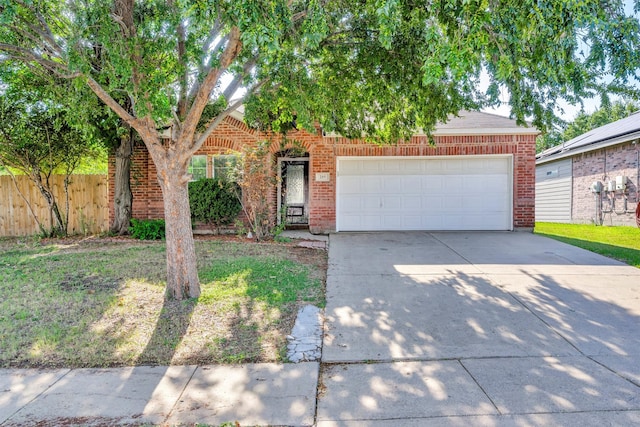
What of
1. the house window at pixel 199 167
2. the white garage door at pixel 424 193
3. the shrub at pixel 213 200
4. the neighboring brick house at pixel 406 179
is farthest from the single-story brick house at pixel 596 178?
the house window at pixel 199 167

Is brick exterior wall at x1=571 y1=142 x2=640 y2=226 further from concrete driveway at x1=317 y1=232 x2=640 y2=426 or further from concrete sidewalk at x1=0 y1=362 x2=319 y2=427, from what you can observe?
concrete sidewalk at x1=0 y1=362 x2=319 y2=427

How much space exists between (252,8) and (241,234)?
23.7ft

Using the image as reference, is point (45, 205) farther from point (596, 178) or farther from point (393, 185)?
point (596, 178)

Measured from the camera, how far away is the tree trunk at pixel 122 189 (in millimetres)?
9945

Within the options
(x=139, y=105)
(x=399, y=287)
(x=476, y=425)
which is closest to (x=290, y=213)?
(x=399, y=287)

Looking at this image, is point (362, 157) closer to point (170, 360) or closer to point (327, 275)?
point (327, 275)

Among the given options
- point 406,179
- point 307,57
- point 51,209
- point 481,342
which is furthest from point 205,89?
point 51,209

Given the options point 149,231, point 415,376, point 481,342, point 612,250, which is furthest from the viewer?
point 149,231

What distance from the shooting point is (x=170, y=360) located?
11.2 ft

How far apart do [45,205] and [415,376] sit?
11.7 meters

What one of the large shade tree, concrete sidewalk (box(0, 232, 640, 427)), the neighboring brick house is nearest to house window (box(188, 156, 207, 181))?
the neighboring brick house

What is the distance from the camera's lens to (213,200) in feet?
32.1

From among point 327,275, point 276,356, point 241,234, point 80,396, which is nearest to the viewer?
point 80,396

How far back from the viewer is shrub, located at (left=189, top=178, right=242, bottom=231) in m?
9.75
